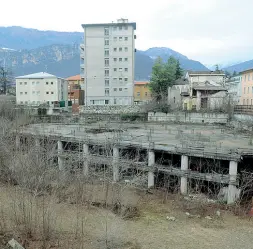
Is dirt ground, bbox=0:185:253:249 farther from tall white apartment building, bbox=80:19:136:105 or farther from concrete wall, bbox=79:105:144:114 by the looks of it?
tall white apartment building, bbox=80:19:136:105

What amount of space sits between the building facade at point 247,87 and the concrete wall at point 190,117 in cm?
987

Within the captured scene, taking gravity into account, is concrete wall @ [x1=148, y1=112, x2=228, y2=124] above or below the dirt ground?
above

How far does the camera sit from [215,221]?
18094mm

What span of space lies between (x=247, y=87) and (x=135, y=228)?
42.9 m

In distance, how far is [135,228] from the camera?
656 inches

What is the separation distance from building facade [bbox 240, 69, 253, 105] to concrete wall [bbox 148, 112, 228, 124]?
9.87 meters

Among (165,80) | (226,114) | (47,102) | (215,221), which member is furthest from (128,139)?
(47,102)

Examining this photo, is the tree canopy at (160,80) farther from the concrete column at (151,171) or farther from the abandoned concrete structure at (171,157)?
the concrete column at (151,171)

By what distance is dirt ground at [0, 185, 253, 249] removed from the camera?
1422cm

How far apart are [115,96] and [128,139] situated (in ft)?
116

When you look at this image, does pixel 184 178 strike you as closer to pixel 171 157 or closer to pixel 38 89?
pixel 171 157

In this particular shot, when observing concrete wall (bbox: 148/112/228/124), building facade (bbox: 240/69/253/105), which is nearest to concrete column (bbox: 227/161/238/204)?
concrete wall (bbox: 148/112/228/124)

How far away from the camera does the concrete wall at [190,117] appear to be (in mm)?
44156

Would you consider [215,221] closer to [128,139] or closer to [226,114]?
[128,139]
